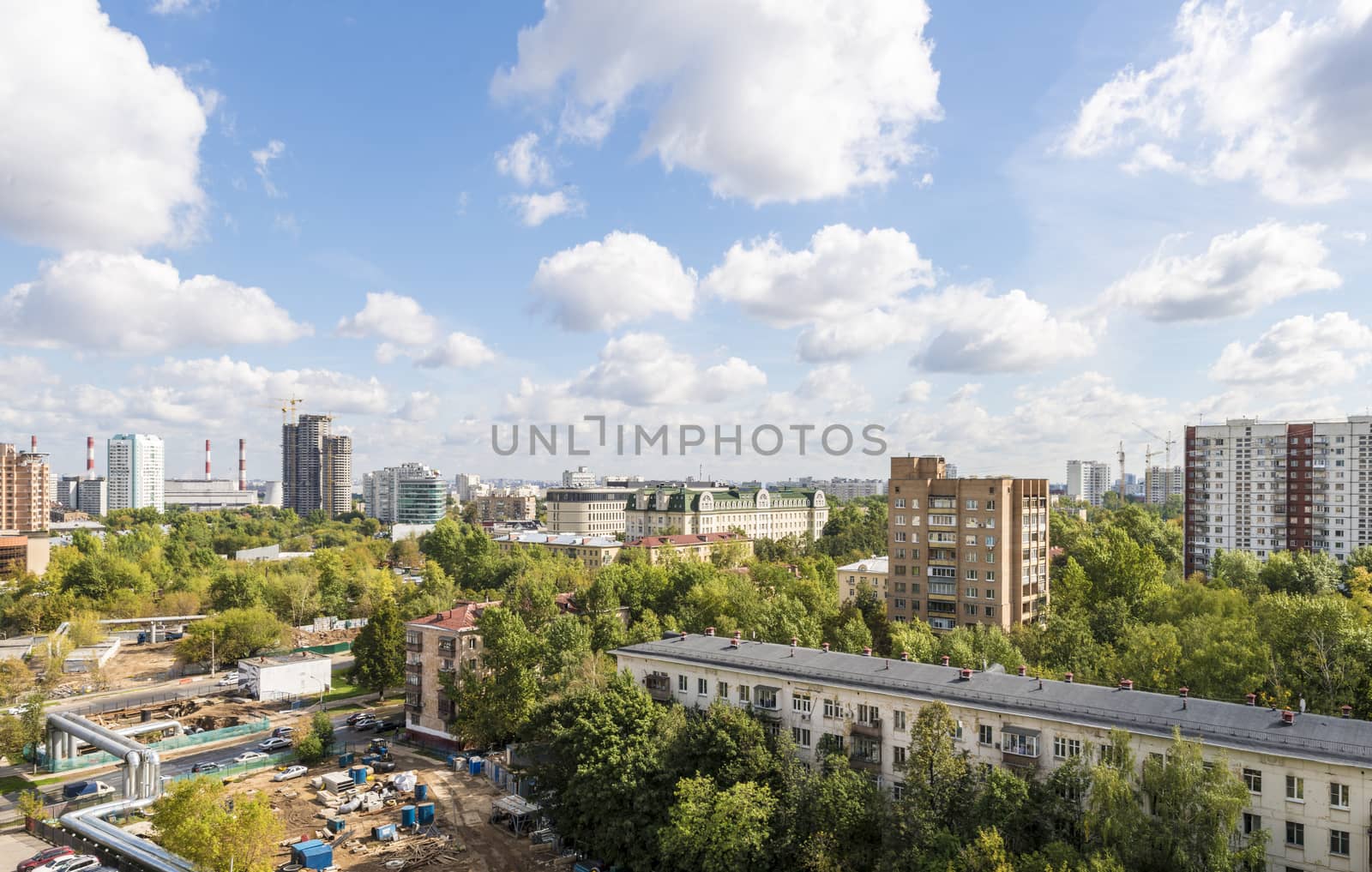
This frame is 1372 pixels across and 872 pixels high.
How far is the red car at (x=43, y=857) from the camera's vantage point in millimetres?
31812

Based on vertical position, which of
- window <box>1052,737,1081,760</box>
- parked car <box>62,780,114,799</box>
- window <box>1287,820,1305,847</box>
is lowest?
parked car <box>62,780,114,799</box>

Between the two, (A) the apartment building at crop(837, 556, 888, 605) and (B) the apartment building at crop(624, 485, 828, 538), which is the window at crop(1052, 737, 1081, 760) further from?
(B) the apartment building at crop(624, 485, 828, 538)

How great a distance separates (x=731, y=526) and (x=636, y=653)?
9519 centimetres

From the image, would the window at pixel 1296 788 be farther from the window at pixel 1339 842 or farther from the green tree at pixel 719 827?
the green tree at pixel 719 827

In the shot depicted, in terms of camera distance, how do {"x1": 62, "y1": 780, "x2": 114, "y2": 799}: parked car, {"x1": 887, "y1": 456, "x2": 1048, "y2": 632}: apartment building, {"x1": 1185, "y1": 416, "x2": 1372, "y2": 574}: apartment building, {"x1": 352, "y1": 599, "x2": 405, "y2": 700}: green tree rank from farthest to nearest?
{"x1": 1185, "y1": 416, "x2": 1372, "y2": 574}: apartment building
{"x1": 352, "y1": 599, "x2": 405, "y2": 700}: green tree
{"x1": 887, "y1": 456, "x2": 1048, "y2": 632}: apartment building
{"x1": 62, "y1": 780, "x2": 114, "y2": 799}: parked car

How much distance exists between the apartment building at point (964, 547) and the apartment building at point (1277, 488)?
36.5m

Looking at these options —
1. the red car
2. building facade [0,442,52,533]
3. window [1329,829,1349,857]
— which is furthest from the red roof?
building facade [0,442,52,533]

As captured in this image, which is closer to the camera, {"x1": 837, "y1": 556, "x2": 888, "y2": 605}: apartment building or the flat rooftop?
the flat rooftop

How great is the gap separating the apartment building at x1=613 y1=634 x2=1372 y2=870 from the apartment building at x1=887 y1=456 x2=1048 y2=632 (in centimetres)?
2462

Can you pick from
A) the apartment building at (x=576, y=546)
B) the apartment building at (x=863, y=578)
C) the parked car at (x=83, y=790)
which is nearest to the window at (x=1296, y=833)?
the apartment building at (x=863, y=578)

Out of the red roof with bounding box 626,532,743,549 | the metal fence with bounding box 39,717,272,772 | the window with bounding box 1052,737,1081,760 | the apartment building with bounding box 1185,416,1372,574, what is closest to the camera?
the window with bounding box 1052,737,1081,760

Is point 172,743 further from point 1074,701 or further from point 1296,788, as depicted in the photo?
point 1296,788

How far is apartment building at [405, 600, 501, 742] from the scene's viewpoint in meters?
46.2

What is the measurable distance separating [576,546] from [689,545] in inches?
629
